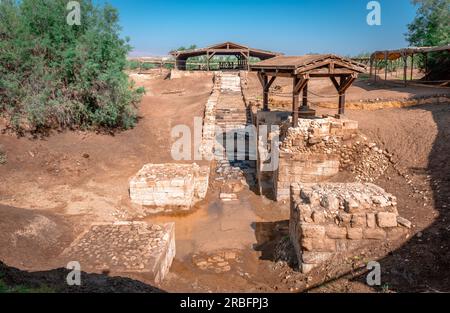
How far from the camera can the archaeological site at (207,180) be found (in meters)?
5.54

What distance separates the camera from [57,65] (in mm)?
12539

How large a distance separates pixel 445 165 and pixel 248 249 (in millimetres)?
5150

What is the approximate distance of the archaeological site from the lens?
5535 mm

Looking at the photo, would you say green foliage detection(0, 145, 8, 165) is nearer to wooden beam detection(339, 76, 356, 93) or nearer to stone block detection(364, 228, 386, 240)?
stone block detection(364, 228, 386, 240)

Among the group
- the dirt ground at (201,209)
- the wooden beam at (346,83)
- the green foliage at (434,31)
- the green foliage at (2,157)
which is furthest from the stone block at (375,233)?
the green foliage at (434,31)

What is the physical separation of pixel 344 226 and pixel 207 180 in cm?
549

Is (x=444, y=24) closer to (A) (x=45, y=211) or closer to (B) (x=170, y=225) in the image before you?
(B) (x=170, y=225)

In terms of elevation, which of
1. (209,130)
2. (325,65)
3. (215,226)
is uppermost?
(325,65)

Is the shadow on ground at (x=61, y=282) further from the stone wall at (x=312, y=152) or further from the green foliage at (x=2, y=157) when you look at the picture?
the green foliage at (x=2, y=157)

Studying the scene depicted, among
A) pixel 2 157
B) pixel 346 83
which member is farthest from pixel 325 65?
pixel 2 157

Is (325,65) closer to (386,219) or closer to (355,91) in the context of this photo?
(386,219)

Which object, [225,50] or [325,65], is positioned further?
[225,50]

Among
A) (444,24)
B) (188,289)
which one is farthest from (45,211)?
(444,24)

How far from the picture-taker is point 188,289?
5.80 meters
